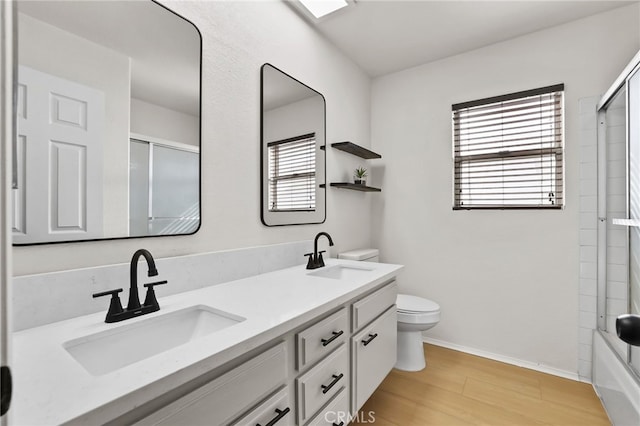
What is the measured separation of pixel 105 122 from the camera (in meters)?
1.12

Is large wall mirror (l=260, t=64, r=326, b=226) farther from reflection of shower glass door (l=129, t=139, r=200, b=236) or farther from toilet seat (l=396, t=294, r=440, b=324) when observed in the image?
toilet seat (l=396, t=294, r=440, b=324)

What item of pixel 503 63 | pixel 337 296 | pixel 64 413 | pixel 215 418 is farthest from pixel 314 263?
pixel 503 63

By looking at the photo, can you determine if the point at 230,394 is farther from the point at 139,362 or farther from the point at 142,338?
the point at 142,338

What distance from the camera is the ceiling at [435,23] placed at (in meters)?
2.06

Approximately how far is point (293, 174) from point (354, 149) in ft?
2.49

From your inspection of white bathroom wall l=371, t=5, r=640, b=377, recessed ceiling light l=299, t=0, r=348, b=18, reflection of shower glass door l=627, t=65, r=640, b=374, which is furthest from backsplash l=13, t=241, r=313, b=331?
reflection of shower glass door l=627, t=65, r=640, b=374

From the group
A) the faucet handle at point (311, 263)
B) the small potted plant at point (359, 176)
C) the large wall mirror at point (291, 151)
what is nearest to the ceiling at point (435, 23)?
the large wall mirror at point (291, 151)

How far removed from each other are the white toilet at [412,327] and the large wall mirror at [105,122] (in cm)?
159

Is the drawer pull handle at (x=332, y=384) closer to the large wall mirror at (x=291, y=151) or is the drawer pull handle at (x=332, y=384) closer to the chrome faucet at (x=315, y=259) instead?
the chrome faucet at (x=315, y=259)

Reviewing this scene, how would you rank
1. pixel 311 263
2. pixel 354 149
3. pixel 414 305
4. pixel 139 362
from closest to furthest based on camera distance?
1. pixel 139 362
2. pixel 311 263
3. pixel 414 305
4. pixel 354 149

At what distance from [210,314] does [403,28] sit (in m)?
2.38

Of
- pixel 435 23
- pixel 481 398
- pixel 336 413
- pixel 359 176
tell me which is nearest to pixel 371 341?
pixel 336 413

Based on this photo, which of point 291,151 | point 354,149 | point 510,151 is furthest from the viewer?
point 354,149

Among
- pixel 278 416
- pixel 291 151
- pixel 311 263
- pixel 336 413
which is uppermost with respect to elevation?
pixel 291 151
